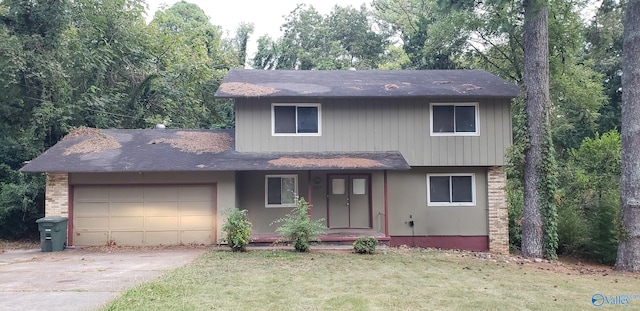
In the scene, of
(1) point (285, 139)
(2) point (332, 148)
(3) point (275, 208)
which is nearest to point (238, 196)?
(3) point (275, 208)

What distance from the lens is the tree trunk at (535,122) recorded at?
13102 mm

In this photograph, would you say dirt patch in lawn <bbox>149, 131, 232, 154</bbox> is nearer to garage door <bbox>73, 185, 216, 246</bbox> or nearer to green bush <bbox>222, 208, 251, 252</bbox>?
garage door <bbox>73, 185, 216, 246</bbox>

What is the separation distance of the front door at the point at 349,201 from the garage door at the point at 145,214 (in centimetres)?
A: 359

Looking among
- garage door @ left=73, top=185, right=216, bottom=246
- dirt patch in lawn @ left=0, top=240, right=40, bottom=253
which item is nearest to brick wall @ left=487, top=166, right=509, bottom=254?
garage door @ left=73, top=185, right=216, bottom=246

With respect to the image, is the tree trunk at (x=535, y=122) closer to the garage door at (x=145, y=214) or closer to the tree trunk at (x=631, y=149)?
the tree trunk at (x=631, y=149)

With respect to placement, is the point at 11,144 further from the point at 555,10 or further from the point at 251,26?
the point at 251,26

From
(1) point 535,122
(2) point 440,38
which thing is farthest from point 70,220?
(2) point 440,38

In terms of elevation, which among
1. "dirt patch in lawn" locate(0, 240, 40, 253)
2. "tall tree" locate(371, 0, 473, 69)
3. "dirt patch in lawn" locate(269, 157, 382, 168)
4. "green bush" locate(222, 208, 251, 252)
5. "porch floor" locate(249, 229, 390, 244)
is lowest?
"dirt patch in lawn" locate(0, 240, 40, 253)

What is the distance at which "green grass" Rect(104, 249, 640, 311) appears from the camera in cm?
669

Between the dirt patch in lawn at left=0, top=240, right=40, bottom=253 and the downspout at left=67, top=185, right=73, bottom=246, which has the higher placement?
the downspout at left=67, top=185, right=73, bottom=246

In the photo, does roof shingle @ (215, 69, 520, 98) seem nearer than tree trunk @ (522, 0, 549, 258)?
No

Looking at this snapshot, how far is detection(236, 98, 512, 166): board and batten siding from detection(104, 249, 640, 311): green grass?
346cm

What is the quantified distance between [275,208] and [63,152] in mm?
6329

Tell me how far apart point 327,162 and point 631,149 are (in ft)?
25.4
